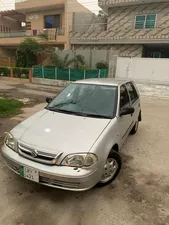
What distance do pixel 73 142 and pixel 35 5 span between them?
2329 cm

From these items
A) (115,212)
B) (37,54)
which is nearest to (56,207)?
(115,212)

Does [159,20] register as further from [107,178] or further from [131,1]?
[107,178]

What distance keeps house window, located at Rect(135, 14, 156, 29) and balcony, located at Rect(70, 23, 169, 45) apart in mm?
803

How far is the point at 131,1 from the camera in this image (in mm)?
15852

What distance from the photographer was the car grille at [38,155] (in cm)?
212

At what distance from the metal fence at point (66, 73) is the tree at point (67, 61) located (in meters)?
1.08

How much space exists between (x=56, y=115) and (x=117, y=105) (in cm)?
105

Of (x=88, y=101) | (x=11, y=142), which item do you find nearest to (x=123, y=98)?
(x=88, y=101)

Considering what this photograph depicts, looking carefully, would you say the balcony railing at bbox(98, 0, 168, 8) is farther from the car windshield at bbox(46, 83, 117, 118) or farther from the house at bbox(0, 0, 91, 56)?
the car windshield at bbox(46, 83, 117, 118)

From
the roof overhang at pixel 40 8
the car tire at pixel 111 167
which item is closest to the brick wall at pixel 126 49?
the roof overhang at pixel 40 8

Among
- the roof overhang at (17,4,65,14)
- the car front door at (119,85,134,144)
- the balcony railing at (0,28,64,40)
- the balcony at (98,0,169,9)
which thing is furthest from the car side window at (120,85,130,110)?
the roof overhang at (17,4,65,14)

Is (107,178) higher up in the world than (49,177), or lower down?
lower down

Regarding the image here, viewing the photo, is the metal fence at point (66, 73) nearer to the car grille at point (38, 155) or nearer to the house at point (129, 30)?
the house at point (129, 30)

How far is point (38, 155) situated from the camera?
2.19 m
